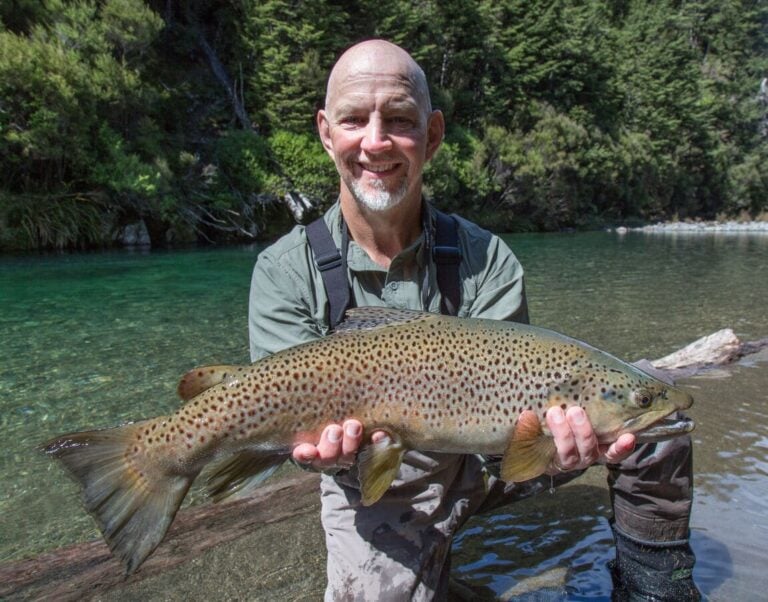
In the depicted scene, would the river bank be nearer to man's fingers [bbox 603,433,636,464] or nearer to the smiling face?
the smiling face

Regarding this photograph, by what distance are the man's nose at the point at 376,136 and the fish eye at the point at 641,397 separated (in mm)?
1663

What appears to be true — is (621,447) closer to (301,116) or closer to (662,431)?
(662,431)

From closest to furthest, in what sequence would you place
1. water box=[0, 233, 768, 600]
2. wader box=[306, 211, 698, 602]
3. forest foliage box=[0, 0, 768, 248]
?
wader box=[306, 211, 698, 602]
water box=[0, 233, 768, 600]
forest foliage box=[0, 0, 768, 248]

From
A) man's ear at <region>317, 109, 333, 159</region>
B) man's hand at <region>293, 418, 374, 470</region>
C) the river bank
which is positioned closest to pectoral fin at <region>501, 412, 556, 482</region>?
man's hand at <region>293, 418, 374, 470</region>

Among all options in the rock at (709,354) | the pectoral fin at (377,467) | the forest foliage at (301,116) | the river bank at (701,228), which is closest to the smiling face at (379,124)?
the pectoral fin at (377,467)

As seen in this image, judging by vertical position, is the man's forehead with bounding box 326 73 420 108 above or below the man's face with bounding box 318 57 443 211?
above

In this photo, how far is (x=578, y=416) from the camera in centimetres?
245

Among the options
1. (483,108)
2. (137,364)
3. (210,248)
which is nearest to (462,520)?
(137,364)

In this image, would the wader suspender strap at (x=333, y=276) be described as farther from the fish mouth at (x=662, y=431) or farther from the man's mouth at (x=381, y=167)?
the fish mouth at (x=662, y=431)

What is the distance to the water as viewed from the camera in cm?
356

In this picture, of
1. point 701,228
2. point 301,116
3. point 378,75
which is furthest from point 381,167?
point 701,228

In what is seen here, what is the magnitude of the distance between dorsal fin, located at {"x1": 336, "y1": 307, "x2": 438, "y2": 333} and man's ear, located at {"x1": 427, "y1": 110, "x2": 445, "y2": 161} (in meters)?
1.10

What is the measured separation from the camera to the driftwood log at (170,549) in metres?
3.12

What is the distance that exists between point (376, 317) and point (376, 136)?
975mm
